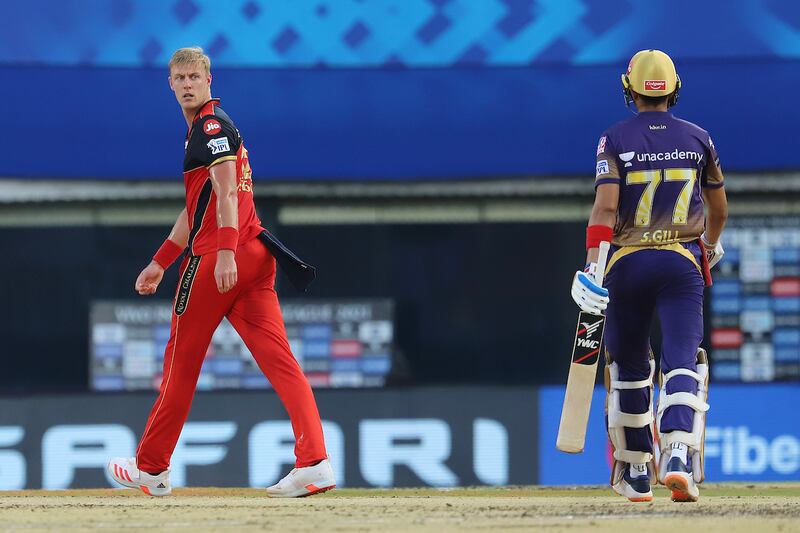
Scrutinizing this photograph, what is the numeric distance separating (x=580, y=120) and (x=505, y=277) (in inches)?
53.2

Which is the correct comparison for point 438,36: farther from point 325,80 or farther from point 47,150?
point 47,150

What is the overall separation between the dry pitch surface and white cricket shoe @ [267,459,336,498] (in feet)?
0.17

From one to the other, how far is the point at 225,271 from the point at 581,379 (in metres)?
1.54

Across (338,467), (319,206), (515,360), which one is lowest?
(338,467)

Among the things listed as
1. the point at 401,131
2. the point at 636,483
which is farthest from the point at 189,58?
the point at 401,131

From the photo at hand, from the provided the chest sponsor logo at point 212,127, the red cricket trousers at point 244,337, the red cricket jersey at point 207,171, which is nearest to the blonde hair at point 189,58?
the red cricket jersey at point 207,171

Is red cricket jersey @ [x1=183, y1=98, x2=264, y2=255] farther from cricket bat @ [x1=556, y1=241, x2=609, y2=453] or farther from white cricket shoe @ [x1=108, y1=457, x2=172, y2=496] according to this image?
cricket bat @ [x1=556, y1=241, x2=609, y2=453]

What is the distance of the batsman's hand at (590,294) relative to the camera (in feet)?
22.7

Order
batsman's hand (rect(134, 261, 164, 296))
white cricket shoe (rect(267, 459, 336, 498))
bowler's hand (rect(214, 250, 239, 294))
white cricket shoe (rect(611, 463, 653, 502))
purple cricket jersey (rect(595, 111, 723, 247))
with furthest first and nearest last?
batsman's hand (rect(134, 261, 164, 296))
white cricket shoe (rect(611, 463, 653, 502))
white cricket shoe (rect(267, 459, 336, 498))
purple cricket jersey (rect(595, 111, 723, 247))
bowler's hand (rect(214, 250, 239, 294))

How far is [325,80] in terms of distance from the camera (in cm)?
1283

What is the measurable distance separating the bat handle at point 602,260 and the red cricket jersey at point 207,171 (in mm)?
1446

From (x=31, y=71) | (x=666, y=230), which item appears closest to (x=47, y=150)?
(x=31, y=71)

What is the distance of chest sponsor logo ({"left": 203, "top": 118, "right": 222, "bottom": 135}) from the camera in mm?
7031

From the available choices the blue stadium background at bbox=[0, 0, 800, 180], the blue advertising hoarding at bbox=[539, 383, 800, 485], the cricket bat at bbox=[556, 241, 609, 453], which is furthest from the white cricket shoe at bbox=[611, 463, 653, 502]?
the blue stadium background at bbox=[0, 0, 800, 180]
